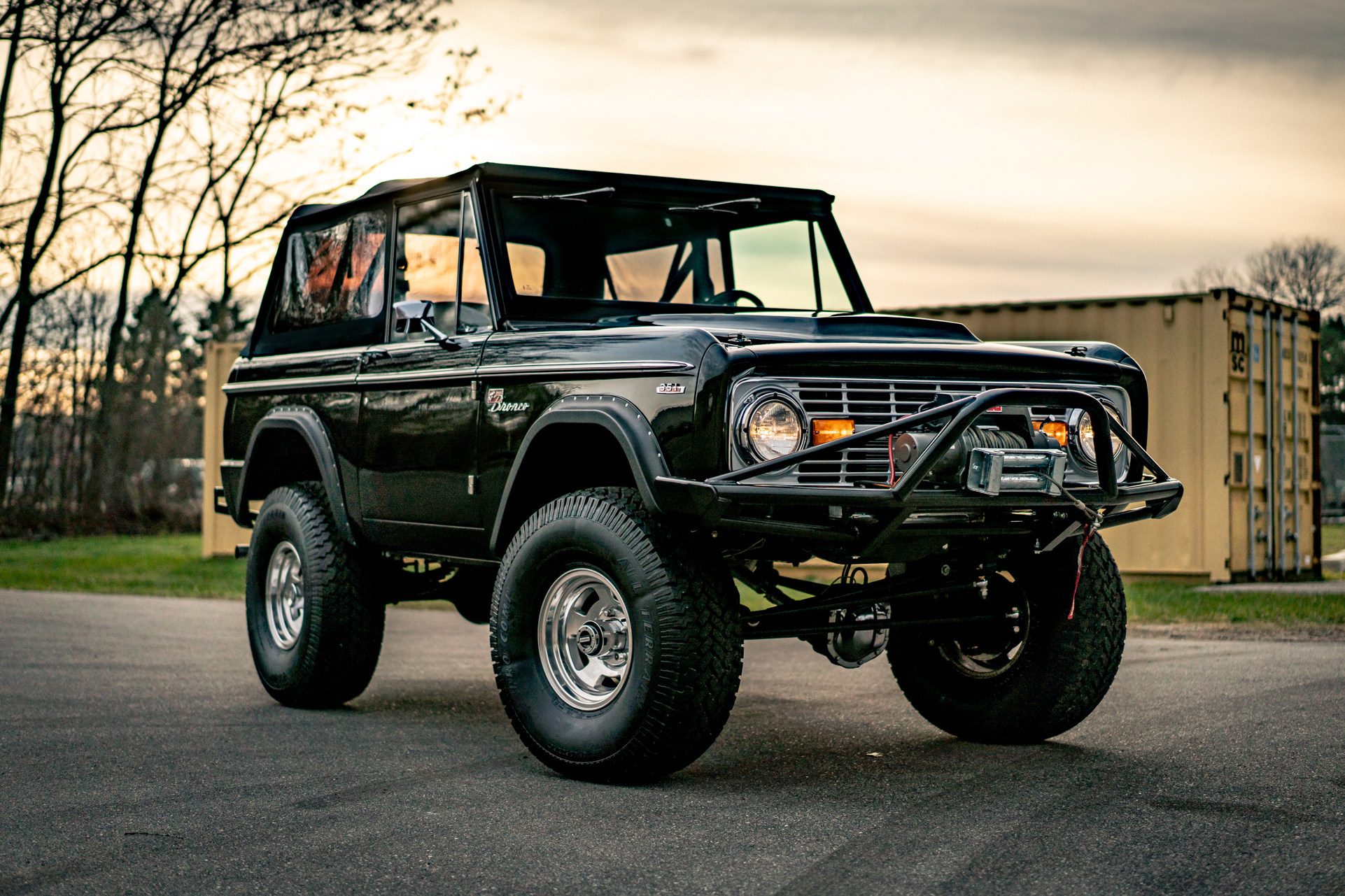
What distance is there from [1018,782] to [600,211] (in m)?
2.98

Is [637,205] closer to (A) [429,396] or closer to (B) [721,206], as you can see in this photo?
(B) [721,206]

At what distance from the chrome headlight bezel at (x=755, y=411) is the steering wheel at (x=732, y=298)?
6.12ft

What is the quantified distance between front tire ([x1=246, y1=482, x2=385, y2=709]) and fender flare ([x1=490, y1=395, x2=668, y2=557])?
164 centimetres

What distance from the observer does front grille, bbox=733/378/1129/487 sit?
186 inches

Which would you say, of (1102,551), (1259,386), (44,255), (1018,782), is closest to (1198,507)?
(1259,386)

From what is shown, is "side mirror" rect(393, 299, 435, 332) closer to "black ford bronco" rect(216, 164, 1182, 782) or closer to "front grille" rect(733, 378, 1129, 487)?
"black ford bronco" rect(216, 164, 1182, 782)

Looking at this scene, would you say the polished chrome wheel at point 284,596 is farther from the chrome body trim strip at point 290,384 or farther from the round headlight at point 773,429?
the round headlight at point 773,429

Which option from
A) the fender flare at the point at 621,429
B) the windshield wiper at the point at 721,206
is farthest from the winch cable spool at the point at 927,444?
the windshield wiper at the point at 721,206

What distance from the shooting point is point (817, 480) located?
475 centimetres

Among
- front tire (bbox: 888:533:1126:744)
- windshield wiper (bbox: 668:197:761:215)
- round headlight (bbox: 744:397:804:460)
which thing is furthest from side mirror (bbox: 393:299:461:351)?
front tire (bbox: 888:533:1126:744)

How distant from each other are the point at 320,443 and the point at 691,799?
2.86m

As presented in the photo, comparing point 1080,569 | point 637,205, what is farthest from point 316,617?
point 1080,569

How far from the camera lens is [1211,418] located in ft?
45.6

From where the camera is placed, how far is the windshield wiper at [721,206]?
262 inches
